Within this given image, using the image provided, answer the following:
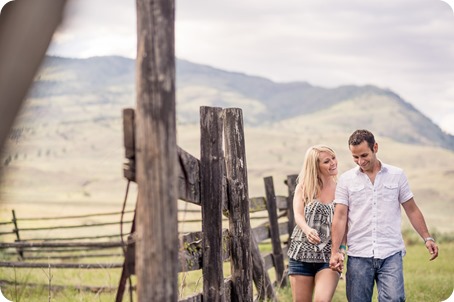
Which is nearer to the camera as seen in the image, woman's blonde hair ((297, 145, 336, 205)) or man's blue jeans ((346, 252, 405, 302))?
man's blue jeans ((346, 252, 405, 302))

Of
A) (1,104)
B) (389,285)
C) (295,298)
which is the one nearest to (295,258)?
(295,298)

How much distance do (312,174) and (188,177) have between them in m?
1.49

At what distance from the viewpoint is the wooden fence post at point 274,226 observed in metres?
9.30

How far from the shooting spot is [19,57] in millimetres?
8391

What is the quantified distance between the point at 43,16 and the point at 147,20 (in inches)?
211

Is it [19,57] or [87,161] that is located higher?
[19,57]

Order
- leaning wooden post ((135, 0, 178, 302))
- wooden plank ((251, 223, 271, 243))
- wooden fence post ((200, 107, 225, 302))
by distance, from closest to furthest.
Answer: leaning wooden post ((135, 0, 178, 302)), wooden fence post ((200, 107, 225, 302)), wooden plank ((251, 223, 271, 243))

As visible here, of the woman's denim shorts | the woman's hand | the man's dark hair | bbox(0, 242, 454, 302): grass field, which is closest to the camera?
the man's dark hair

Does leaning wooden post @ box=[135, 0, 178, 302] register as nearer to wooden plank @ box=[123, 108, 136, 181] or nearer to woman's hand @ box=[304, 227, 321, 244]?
wooden plank @ box=[123, 108, 136, 181]

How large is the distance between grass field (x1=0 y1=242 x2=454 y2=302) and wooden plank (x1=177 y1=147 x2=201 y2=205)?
2.93 m

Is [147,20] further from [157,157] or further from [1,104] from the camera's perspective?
[1,104]

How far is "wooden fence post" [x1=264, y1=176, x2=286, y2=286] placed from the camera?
9.30 metres

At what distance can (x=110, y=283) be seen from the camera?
9281 mm

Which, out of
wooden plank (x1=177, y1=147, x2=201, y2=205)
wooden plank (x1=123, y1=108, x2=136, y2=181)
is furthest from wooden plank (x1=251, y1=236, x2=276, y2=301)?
wooden plank (x1=123, y1=108, x2=136, y2=181)
